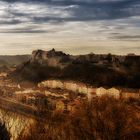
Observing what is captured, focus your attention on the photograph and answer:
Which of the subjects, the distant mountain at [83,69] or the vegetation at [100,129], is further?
the distant mountain at [83,69]

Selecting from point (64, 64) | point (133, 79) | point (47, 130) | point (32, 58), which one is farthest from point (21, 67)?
point (47, 130)

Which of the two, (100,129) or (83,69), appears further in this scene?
(83,69)

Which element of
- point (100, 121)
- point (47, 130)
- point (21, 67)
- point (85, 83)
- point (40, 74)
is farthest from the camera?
point (21, 67)

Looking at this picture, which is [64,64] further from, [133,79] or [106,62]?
[133,79]

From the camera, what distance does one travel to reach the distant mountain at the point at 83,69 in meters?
88.9

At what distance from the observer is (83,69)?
9706 cm

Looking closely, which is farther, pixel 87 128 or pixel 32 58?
pixel 32 58

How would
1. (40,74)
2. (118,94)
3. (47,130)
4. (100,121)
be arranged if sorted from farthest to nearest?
(40,74) < (118,94) < (47,130) < (100,121)

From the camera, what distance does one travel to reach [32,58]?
110562 mm

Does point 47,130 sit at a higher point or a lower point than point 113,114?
lower

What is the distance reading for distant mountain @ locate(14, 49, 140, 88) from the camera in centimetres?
8888

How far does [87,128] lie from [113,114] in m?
1.66

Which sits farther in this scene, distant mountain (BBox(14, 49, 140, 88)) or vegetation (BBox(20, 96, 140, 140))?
distant mountain (BBox(14, 49, 140, 88))

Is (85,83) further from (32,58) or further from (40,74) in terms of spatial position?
(32,58)
